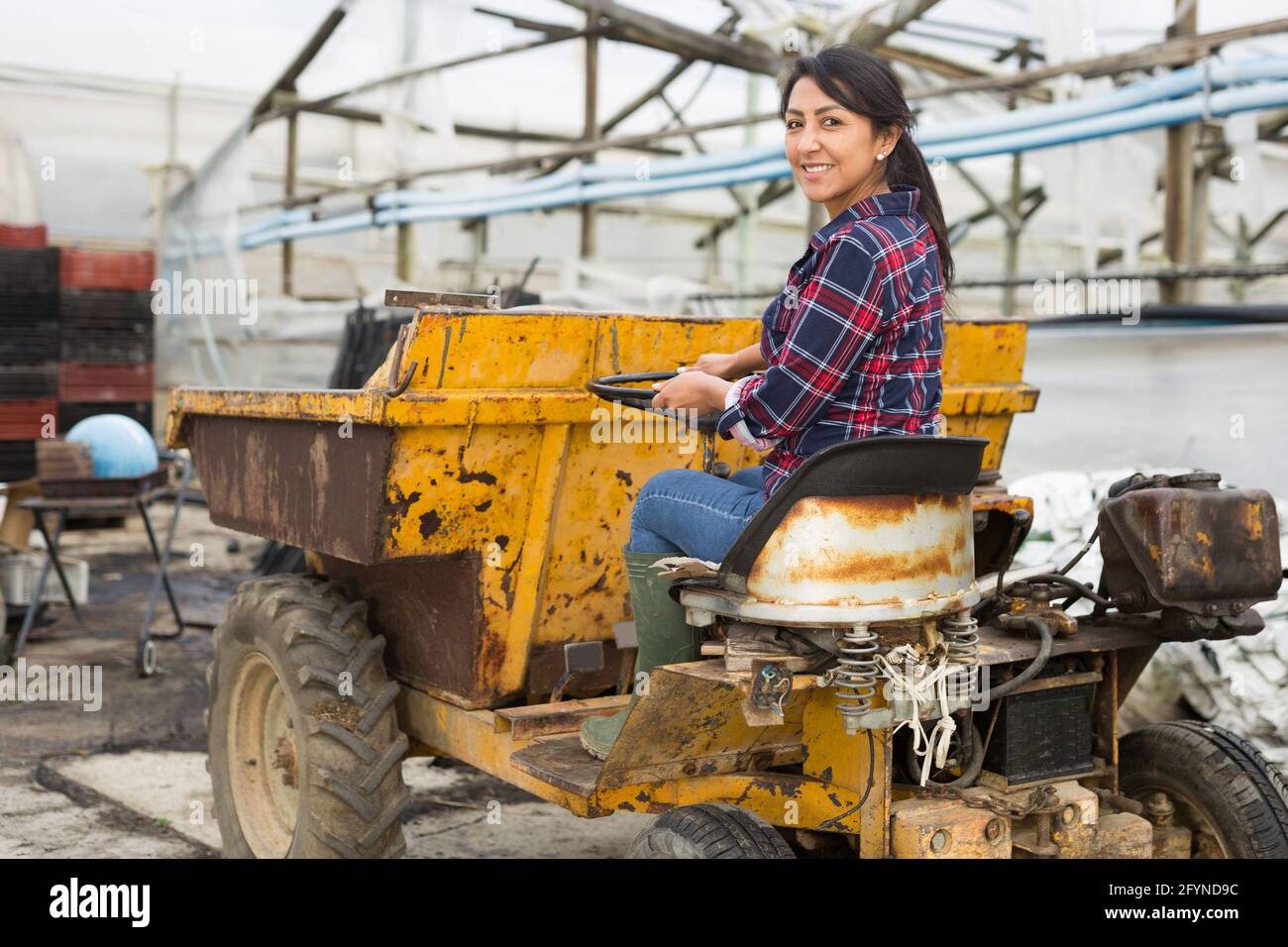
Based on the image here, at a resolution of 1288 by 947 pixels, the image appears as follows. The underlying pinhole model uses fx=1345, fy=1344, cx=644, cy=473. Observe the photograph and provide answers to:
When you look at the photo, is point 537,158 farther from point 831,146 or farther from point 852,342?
point 852,342

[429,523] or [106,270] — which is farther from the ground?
[106,270]

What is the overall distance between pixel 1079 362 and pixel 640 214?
821 cm

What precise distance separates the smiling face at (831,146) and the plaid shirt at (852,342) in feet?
0.24

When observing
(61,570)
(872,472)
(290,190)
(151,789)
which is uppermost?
(290,190)

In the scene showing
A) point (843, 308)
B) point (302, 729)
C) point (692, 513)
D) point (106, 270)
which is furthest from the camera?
point (106, 270)

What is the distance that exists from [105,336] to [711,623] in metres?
10.6

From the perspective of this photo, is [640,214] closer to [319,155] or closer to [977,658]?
[319,155]

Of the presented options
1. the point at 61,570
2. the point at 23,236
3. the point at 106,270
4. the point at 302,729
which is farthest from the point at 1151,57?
the point at 23,236

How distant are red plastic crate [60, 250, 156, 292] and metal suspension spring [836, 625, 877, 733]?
1078 cm

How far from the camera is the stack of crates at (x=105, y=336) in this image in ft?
39.2

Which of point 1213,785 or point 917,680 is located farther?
point 1213,785

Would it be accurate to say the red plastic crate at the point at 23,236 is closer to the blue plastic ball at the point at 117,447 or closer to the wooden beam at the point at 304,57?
the wooden beam at the point at 304,57

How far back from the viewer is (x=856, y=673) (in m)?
2.71

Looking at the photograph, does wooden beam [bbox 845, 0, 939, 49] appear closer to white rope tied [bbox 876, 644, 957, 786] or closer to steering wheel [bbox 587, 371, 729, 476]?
steering wheel [bbox 587, 371, 729, 476]
